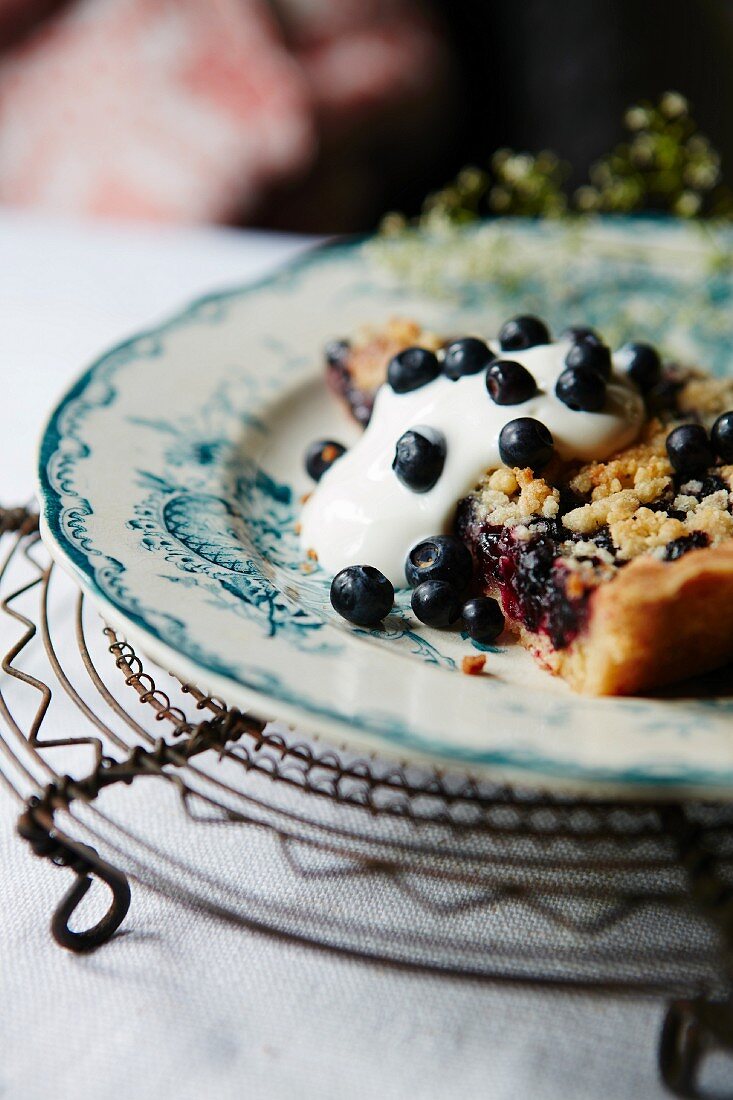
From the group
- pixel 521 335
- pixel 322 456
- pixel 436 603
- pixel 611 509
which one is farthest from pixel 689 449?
pixel 322 456

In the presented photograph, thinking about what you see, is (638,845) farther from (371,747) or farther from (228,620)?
(228,620)

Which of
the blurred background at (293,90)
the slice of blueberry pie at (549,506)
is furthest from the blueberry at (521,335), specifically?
the blurred background at (293,90)

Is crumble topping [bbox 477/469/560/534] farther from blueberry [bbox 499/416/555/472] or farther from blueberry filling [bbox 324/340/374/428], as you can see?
blueberry filling [bbox 324/340/374/428]

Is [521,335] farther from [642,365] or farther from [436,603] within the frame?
[436,603]

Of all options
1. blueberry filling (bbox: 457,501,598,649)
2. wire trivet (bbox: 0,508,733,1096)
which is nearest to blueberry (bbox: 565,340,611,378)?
blueberry filling (bbox: 457,501,598,649)

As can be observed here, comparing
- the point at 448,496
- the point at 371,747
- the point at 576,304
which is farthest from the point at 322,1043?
the point at 576,304

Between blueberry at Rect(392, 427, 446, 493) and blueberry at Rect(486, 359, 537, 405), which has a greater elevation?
blueberry at Rect(486, 359, 537, 405)

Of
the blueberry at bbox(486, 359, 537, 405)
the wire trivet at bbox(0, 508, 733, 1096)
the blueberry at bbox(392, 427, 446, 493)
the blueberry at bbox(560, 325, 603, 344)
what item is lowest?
the wire trivet at bbox(0, 508, 733, 1096)
